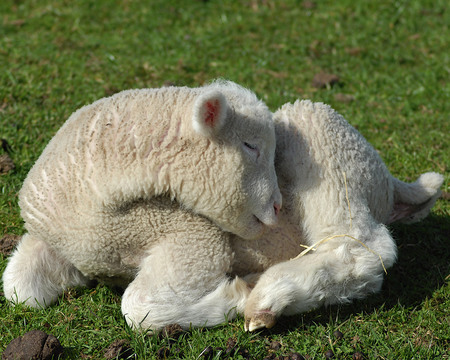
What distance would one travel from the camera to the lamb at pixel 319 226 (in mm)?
4062

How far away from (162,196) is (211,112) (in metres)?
0.61

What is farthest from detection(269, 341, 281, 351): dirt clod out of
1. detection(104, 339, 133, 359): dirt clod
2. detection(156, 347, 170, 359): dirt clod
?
detection(104, 339, 133, 359): dirt clod

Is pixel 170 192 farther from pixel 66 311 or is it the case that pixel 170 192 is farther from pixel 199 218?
pixel 66 311

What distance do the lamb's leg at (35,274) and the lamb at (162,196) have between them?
3cm

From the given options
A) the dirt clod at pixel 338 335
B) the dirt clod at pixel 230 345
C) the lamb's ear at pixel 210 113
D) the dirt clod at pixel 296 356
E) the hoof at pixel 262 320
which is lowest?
the dirt clod at pixel 338 335

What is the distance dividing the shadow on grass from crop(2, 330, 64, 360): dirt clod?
1363 mm

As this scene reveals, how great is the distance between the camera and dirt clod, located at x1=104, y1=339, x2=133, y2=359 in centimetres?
374

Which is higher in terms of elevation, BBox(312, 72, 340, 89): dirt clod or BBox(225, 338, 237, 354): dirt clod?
BBox(312, 72, 340, 89): dirt clod

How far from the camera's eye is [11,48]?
8062 mm

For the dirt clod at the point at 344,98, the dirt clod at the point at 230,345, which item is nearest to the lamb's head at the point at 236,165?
the dirt clod at the point at 230,345

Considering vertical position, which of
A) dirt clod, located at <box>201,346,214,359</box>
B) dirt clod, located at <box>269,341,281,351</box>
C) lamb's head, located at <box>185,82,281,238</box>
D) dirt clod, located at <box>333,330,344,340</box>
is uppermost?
lamb's head, located at <box>185,82,281,238</box>

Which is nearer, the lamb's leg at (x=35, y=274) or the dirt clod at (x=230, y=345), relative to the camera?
the dirt clod at (x=230, y=345)

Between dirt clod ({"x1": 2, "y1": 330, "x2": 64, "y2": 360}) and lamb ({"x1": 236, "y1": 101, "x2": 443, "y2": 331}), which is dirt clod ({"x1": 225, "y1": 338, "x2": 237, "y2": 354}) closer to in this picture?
lamb ({"x1": 236, "y1": 101, "x2": 443, "y2": 331})

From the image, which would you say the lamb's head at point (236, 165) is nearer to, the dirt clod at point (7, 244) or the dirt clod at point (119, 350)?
the dirt clod at point (119, 350)
